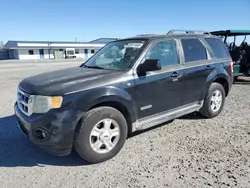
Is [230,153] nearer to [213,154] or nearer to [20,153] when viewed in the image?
[213,154]

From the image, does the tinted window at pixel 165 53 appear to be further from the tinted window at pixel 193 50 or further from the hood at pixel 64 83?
A: the hood at pixel 64 83

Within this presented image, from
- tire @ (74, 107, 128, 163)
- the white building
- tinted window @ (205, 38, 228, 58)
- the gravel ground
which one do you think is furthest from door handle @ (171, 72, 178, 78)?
the white building

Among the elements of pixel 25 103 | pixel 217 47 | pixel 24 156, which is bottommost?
pixel 24 156

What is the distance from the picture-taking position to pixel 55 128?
3.10 meters

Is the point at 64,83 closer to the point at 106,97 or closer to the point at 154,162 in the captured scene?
the point at 106,97

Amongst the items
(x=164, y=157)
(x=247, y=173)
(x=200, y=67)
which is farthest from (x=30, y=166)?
(x=200, y=67)

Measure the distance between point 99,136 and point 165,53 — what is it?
205 centimetres

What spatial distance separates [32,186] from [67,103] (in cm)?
116

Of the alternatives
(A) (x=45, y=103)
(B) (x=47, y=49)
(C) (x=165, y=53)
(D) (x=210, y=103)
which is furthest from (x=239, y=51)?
(B) (x=47, y=49)

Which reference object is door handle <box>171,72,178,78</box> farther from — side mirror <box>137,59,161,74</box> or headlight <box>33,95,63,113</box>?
headlight <box>33,95,63,113</box>

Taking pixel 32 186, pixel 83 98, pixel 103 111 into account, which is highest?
pixel 83 98

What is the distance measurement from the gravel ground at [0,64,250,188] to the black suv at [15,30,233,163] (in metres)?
0.33

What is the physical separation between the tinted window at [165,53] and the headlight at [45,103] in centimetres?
177

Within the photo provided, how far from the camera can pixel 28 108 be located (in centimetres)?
331
